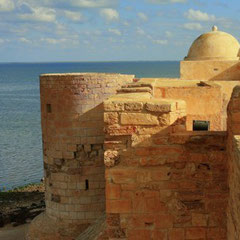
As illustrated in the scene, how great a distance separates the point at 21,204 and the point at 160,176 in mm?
16301

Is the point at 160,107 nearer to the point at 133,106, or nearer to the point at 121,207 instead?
the point at 133,106

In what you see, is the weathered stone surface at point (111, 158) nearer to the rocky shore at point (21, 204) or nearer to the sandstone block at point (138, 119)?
the sandstone block at point (138, 119)

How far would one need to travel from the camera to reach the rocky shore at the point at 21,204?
56.4 ft

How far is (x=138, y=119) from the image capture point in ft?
15.8

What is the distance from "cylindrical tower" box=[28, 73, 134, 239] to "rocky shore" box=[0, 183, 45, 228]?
6323mm

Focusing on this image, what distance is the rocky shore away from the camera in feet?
56.4

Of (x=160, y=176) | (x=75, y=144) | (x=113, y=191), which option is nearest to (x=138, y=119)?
(x=160, y=176)

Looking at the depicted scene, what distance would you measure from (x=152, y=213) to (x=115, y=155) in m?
0.80

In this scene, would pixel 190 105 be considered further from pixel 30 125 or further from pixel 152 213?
pixel 30 125

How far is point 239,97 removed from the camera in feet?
14.5

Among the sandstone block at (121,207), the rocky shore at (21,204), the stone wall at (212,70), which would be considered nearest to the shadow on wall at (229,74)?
the stone wall at (212,70)

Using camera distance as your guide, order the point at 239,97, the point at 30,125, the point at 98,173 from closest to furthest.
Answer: the point at 239,97 → the point at 98,173 → the point at 30,125

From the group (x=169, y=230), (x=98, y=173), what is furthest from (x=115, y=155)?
(x=98, y=173)

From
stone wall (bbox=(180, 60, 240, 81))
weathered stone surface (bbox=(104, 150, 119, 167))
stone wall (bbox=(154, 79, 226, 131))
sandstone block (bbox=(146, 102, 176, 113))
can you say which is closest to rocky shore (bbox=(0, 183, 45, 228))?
stone wall (bbox=(180, 60, 240, 81))
